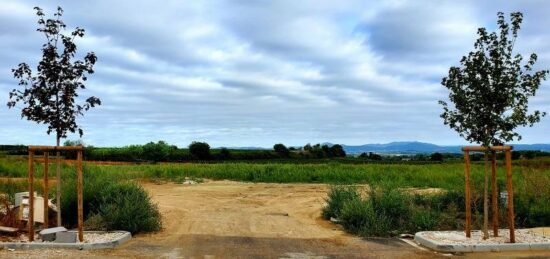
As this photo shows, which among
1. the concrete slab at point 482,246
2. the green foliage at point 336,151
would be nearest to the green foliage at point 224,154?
the green foliage at point 336,151

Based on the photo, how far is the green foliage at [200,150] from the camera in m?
69.1

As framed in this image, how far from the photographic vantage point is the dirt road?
10727mm

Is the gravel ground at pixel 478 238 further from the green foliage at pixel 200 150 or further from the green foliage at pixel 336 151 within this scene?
the green foliage at pixel 336 151

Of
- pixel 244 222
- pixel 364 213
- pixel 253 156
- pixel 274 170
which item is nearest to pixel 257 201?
pixel 244 222

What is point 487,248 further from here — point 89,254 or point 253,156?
point 253,156

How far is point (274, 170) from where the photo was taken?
37.6 m

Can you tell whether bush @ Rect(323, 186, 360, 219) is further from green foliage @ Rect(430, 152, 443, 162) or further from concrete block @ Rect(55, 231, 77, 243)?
green foliage @ Rect(430, 152, 443, 162)

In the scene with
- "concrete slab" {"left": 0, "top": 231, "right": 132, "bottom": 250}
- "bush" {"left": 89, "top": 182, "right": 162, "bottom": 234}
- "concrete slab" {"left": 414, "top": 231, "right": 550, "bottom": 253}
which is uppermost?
"bush" {"left": 89, "top": 182, "right": 162, "bottom": 234}

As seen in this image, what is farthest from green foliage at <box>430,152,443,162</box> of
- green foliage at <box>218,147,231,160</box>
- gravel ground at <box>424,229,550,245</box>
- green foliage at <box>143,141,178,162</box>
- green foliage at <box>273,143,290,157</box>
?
gravel ground at <box>424,229,550,245</box>

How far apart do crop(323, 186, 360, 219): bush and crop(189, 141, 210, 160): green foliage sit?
173ft

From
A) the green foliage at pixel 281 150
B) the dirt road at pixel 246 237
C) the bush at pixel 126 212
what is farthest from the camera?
the green foliage at pixel 281 150

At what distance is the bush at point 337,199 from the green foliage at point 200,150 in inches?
2075

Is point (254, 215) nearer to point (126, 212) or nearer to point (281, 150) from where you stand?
point (126, 212)

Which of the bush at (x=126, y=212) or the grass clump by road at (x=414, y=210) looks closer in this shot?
the bush at (x=126, y=212)
